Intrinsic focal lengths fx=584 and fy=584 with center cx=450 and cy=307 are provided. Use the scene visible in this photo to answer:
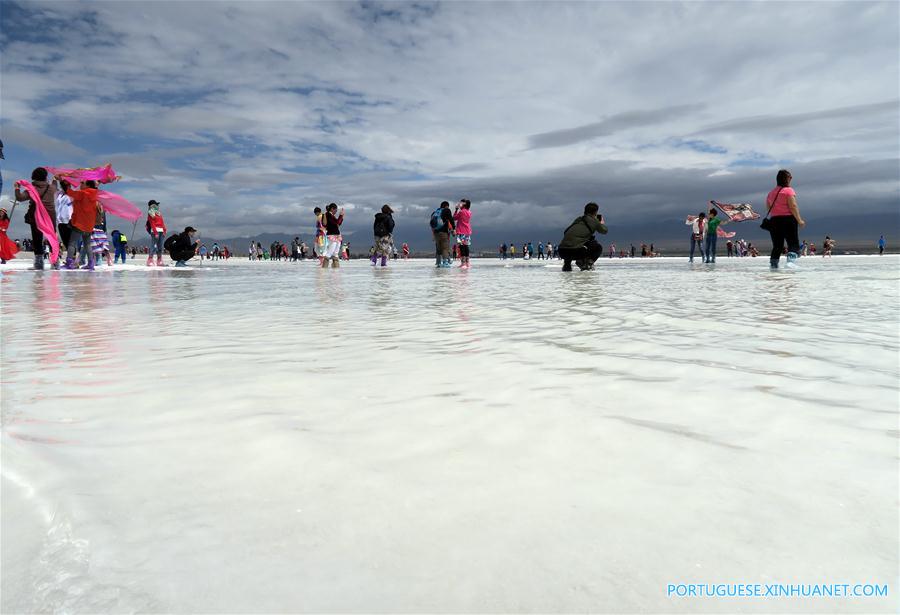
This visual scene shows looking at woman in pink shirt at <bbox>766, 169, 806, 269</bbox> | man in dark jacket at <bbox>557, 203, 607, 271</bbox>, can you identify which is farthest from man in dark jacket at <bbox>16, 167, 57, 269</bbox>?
woman in pink shirt at <bbox>766, 169, 806, 269</bbox>

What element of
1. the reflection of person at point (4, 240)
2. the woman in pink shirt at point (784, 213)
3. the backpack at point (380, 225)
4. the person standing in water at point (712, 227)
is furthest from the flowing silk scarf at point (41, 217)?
the person standing in water at point (712, 227)

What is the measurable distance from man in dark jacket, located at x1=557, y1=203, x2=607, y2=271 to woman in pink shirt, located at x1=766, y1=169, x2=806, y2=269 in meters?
3.12

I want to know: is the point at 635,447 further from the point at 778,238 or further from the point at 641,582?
the point at 778,238

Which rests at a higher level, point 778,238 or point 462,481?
point 778,238

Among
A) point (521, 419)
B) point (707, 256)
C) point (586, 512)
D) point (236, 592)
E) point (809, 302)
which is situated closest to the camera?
point (236, 592)

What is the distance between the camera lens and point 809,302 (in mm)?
5309

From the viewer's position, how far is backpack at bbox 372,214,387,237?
15641 mm

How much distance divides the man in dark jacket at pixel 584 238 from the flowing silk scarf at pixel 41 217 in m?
10.7

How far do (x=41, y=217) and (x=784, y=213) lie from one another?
577 inches

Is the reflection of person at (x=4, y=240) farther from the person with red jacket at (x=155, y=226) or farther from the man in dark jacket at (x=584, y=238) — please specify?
the man in dark jacket at (x=584, y=238)

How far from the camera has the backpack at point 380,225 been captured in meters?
15.6

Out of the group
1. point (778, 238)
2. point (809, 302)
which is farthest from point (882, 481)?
point (778, 238)

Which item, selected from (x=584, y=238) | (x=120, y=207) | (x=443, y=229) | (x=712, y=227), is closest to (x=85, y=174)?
(x=120, y=207)

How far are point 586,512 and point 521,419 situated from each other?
632mm
